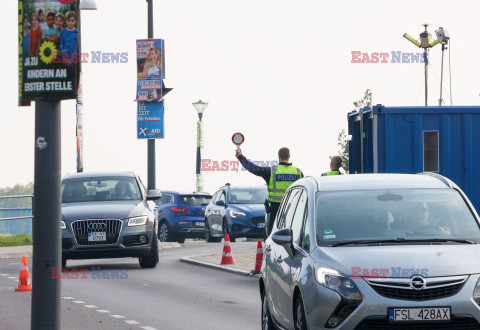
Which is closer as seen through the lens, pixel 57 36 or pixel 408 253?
pixel 57 36

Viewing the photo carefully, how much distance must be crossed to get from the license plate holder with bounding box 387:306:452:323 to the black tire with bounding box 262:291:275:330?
2.42m

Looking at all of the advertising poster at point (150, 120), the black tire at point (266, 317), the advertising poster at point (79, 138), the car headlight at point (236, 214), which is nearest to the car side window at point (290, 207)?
the black tire at point (266, 317)

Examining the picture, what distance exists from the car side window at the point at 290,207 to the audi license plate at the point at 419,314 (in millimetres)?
2448

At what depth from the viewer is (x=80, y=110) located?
34.6m

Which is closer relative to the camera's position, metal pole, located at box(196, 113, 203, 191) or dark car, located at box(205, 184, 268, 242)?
dark car, located at box(205, 184, 268, 242)

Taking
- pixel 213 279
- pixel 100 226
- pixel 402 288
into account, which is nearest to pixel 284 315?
pixel 402 288

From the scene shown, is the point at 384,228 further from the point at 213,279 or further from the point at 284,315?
the point at 213,279

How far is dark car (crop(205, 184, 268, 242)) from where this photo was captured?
30984 mm

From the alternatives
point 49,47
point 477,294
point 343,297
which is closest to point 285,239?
point 343,297

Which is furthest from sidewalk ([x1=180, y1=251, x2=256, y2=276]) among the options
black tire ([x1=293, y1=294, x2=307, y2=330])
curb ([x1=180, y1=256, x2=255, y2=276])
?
black tire ([x1=293, y1=294, x2=307, y2=330])

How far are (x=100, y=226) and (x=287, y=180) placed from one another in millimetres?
4406

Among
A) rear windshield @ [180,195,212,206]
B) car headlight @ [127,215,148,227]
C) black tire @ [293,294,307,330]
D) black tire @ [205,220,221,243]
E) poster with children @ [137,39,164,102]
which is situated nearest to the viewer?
black tire @ [293,294,307,330]

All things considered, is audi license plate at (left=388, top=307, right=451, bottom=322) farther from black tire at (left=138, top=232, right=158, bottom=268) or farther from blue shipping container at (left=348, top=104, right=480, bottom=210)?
black tire at (left=138, top=232, right=158, bottom=268)

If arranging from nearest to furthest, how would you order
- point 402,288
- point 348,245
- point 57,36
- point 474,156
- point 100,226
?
Result: point 57,36, point 402,288, point 348,245, point 474,156, point 100,226
